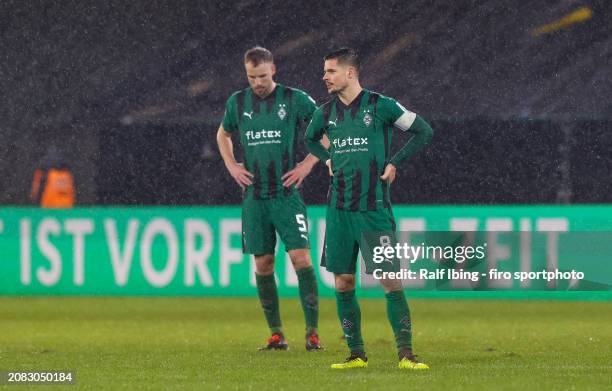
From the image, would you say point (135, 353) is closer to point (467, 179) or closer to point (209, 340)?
point (209, 340)

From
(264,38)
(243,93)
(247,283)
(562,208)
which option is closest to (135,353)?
(243,93)

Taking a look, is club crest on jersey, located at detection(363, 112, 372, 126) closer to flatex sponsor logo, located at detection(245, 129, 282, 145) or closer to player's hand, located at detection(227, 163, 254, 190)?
flatex sponsor logo, located at detection(245, 129, 282, 145)

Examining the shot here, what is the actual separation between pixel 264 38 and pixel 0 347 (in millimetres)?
16020

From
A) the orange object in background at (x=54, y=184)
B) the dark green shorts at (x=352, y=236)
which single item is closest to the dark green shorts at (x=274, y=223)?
the dark green shorts at (x=352, y=236)

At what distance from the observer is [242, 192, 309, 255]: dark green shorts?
27.6ft

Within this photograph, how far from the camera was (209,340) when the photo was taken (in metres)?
9.15

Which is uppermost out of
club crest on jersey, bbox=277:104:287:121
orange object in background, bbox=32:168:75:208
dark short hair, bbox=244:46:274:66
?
orange object in background, bbox=32:168:75:208

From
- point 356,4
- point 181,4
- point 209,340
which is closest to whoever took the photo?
point 209,340

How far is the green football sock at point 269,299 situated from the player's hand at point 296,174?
2.09 ft

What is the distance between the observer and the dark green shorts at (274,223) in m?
8.40

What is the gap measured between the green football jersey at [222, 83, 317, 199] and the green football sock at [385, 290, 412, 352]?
6.24ft

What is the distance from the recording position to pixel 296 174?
833 centimetres

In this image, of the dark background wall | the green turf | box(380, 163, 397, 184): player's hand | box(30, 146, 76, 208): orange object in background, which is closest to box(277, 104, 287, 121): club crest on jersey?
the green turf

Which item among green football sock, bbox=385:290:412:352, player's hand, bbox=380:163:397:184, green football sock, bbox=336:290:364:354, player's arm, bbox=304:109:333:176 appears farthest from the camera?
player's arm, bbox=304:109:333:176
